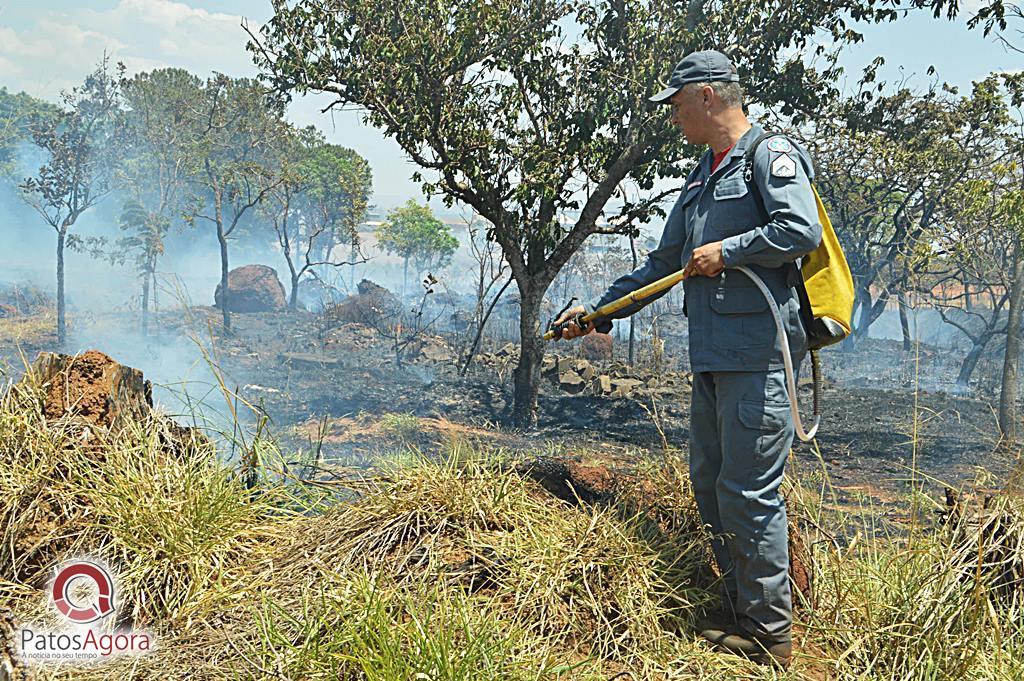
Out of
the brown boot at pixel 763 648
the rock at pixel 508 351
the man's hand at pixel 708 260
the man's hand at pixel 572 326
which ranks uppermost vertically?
the man's hand at pixel 708 260

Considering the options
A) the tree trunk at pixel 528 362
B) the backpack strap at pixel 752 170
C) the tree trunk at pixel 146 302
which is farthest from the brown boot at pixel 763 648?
the tree trunk at pixel 146 302

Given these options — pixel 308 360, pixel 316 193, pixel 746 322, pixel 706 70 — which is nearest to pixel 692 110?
pixel 706 70

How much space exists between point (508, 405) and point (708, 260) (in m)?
6.63

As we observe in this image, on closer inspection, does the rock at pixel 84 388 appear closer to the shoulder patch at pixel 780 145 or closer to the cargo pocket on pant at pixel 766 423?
the cargo pocket on pant at pixel 766 423

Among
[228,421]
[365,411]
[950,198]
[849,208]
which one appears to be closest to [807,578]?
[228,421]

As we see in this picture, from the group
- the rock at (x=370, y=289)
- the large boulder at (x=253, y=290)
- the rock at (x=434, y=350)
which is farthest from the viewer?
the large boulder at (x=253, y=290)

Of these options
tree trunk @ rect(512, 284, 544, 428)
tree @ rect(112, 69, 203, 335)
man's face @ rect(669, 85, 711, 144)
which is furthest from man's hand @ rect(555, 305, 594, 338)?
tree @ rect(112, 69, 203, 335)

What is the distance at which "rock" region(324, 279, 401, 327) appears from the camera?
1188 cm

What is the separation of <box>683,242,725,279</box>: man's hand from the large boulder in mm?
11505

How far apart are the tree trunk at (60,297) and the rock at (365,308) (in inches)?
138

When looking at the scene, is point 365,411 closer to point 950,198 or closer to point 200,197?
point 200,197

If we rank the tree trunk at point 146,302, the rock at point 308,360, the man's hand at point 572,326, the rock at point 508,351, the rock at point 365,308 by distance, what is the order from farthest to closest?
the rock at point 365,308, the tree trunk at point 146,302, the rock at point 308,360, the rock at point 508,351, the man's hand at point 572,326

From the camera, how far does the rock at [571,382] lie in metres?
8.97

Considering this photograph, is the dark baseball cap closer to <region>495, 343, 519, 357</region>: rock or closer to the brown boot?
the brown boot
